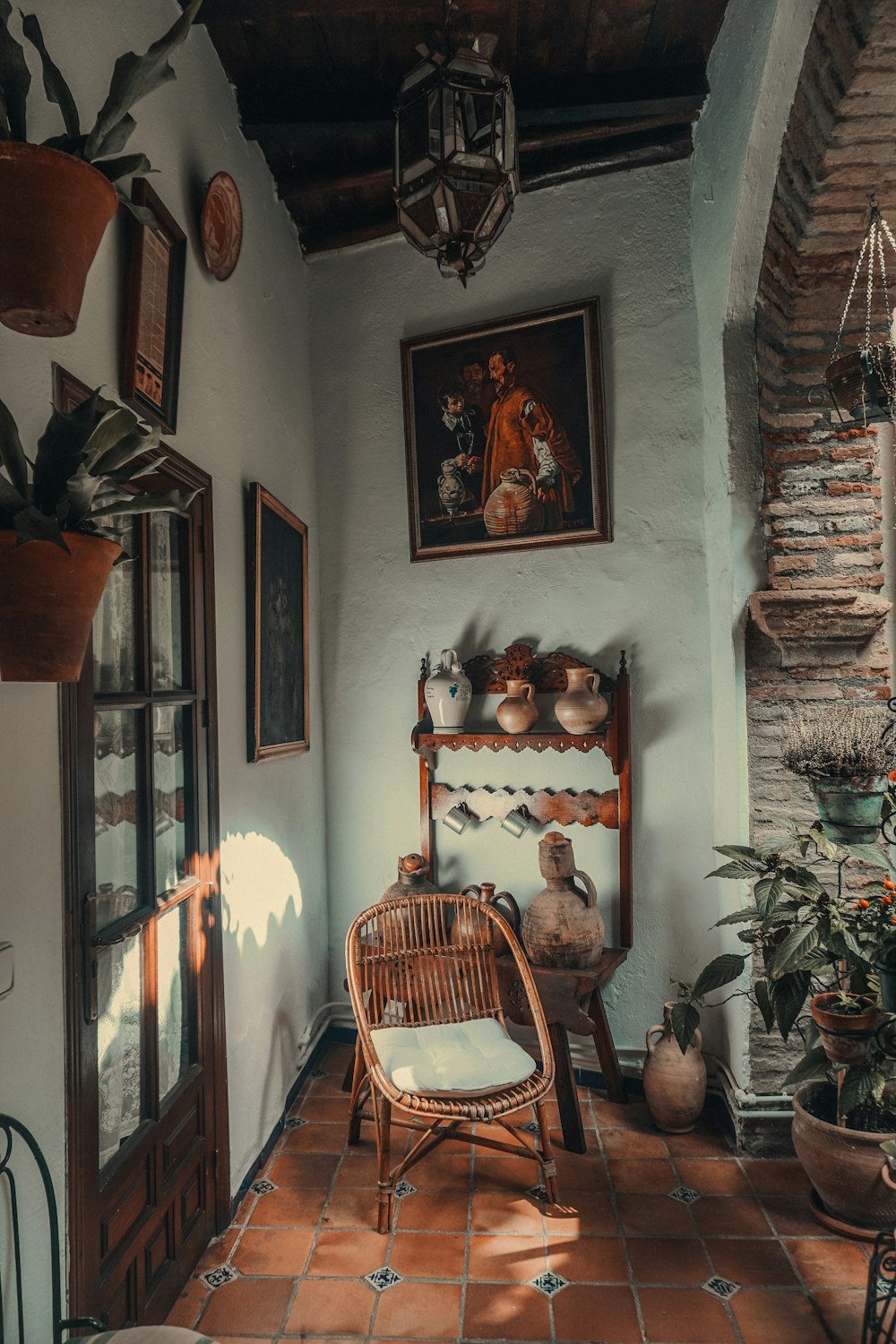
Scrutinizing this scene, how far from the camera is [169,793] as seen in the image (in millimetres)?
2117

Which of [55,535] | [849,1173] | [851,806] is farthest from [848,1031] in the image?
[55,535]

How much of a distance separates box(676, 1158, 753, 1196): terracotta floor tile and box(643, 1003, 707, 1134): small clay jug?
0.14 metres

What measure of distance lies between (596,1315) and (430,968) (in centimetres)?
108

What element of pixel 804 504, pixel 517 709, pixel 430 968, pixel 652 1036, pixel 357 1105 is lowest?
pixel 357 1105

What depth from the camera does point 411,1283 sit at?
6.73ft

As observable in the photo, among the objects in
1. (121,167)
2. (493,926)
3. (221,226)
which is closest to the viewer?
(121,167)

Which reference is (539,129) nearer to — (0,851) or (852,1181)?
(0,851)

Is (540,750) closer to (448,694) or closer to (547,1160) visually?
(448,694)

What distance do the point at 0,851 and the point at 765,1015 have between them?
2.02 m

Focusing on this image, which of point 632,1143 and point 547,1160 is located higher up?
point 547,1160

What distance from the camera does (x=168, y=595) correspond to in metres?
2.12

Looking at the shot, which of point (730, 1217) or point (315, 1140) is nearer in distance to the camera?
point (730, 1217)

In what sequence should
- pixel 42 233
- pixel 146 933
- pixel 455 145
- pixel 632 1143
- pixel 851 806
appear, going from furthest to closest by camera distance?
pixel 632 1143
pixel 851 806
pixel 146 933
pixel 455 145
pixel 42 233

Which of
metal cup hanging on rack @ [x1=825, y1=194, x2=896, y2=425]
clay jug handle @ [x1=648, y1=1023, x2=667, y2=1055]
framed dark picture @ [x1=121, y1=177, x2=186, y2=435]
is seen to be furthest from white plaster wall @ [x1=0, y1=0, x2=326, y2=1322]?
metal cup hanging on rack @ [x1=825, y1=194, x2=896, y2=425]
